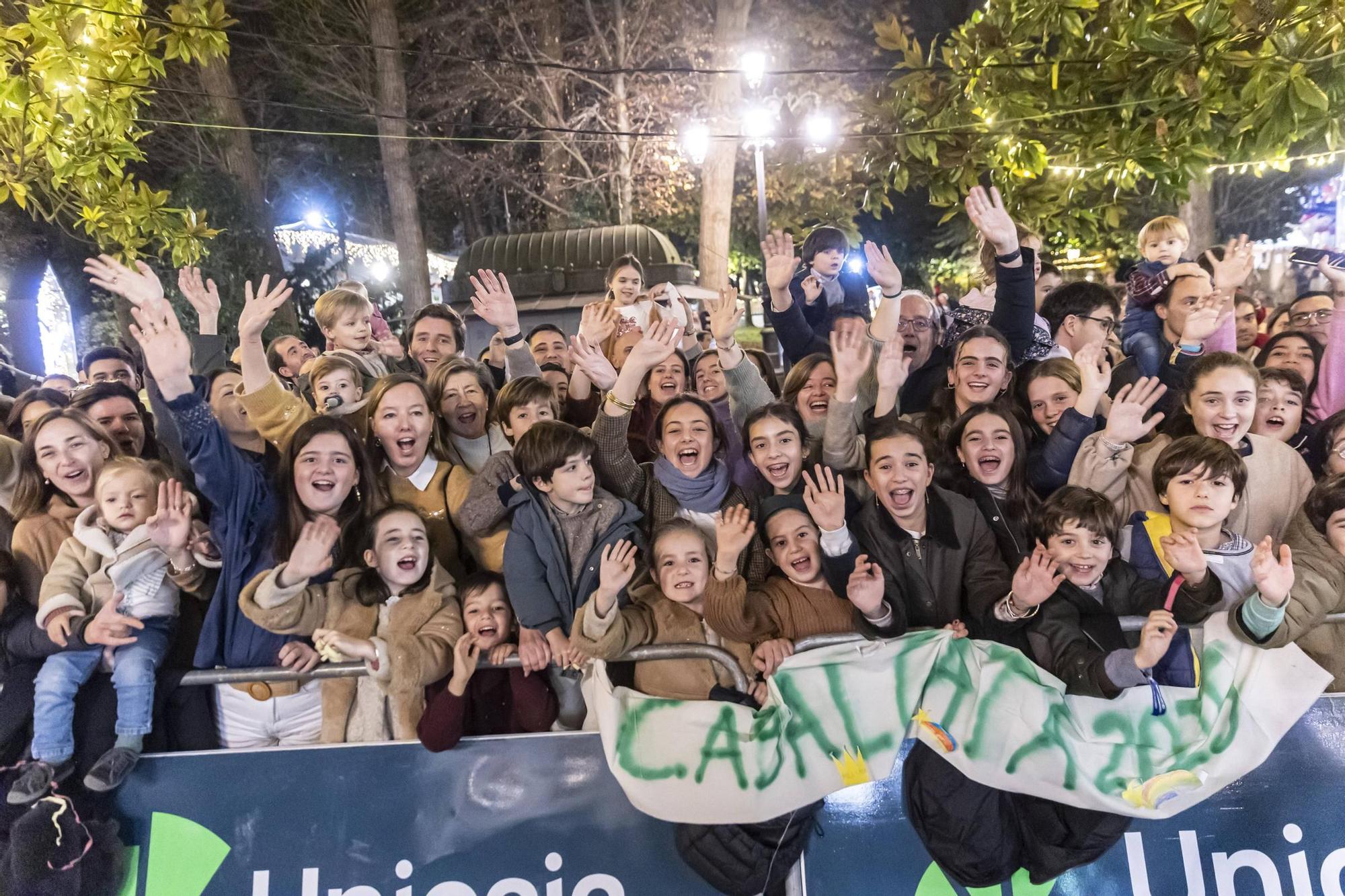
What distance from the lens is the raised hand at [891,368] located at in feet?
11.6

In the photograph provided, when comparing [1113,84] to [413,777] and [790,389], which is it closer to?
[790,389]

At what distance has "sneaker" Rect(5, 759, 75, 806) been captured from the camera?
8.58 ft

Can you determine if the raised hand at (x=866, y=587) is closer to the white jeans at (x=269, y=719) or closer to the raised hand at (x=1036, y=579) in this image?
the raised hand at (x=1036, y=579)

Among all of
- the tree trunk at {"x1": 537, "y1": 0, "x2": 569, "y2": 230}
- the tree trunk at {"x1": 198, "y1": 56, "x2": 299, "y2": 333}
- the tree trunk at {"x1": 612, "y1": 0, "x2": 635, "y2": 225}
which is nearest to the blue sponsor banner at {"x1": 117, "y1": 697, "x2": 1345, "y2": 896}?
the tree trunk at {"x1": 198, "y1": 56, "x2": 299, "y2": 333}

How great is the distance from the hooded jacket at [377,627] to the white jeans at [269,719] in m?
0.09

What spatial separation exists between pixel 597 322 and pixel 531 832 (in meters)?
2.07

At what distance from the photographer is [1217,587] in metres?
2.65

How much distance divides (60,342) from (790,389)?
15.8m

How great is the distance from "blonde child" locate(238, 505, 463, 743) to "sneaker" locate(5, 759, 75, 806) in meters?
0.68

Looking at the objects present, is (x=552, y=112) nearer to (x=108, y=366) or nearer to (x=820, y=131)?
(x=820, y=131)

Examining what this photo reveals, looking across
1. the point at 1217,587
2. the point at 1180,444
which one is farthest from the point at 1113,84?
the point at 1217,587

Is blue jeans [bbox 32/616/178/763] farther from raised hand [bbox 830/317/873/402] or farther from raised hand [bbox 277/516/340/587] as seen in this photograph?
raised hand [bbox 830/317/873/402]

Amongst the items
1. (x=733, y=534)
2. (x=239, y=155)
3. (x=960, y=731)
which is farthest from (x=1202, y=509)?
(x=239, y=155)

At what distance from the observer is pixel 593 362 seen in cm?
361
